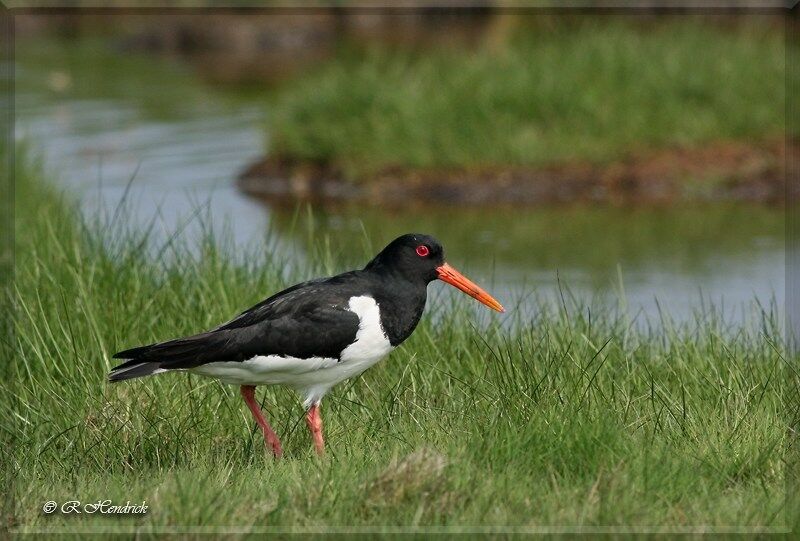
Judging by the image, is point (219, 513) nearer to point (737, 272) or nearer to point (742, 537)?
point (742, 537)

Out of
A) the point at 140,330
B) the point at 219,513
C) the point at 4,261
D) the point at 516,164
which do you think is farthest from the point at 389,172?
the point at 219,513

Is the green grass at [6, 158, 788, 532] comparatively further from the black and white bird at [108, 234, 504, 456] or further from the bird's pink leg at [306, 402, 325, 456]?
the black and white bird at [108, 234, 504, 456]

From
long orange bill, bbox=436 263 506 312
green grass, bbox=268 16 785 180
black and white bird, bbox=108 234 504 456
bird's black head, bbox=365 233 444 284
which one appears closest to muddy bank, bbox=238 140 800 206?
green grass, bbox=268 16 785 180

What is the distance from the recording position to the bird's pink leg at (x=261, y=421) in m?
6.07

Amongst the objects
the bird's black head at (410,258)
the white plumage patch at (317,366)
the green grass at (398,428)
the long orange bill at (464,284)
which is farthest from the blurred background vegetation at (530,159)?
the white plumage patch at (317,366)

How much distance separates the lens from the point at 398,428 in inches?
235

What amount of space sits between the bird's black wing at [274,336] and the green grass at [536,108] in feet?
30.5

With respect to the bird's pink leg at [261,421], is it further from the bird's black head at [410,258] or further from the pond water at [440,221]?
the pond water at [440,221]

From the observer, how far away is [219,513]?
4914mm

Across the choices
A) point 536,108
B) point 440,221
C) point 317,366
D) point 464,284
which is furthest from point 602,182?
point 317,366

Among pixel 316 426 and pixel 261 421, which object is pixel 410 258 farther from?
pixel 261 421

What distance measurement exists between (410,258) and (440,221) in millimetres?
7976

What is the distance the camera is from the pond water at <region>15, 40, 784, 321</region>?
11266mm

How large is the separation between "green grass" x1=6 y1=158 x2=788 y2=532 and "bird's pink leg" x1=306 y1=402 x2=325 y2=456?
0.31ft
